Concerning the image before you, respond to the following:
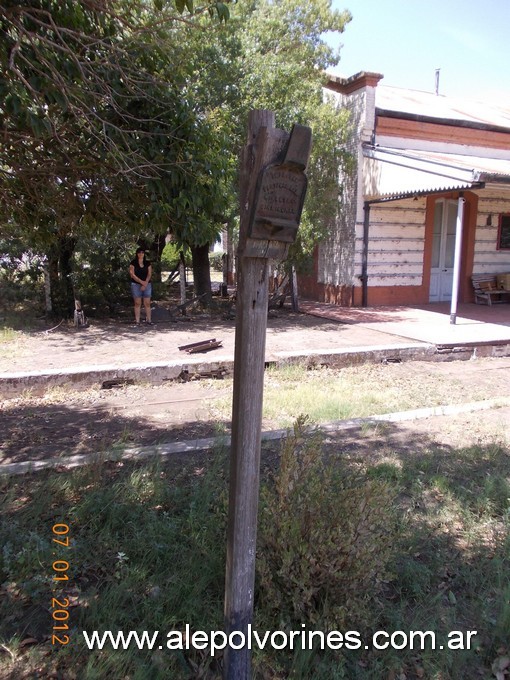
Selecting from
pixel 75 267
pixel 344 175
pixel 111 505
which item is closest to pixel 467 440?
pixel 111 505


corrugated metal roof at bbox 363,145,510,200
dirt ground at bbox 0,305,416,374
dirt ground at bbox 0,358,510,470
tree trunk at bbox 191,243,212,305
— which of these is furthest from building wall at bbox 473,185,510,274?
dirt ground at bbox 0,358,510,470

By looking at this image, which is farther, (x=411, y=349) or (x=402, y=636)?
(x=411, y=349)

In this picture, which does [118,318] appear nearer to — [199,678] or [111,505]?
[111,505]

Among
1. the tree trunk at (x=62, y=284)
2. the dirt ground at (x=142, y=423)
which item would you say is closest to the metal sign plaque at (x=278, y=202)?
the dirt ground at (x=142, y=423)

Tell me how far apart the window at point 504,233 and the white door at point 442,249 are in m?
1.53

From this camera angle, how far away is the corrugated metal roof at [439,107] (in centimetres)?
1503

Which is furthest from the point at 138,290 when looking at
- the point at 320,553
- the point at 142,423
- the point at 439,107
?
the point at 439,107

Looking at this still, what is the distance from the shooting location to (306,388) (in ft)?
22.3

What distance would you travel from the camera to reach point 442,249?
1540 centimetres

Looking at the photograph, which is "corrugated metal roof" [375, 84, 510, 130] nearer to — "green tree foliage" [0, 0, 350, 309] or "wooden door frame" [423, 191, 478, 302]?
"wooden door frame" [423, 191, 478, 302]

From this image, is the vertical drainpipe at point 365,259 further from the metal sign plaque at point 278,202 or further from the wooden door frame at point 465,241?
the metal sign plaque at point 278,202

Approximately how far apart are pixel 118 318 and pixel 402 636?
10895 mm

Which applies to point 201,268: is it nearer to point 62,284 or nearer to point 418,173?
point 62,284
